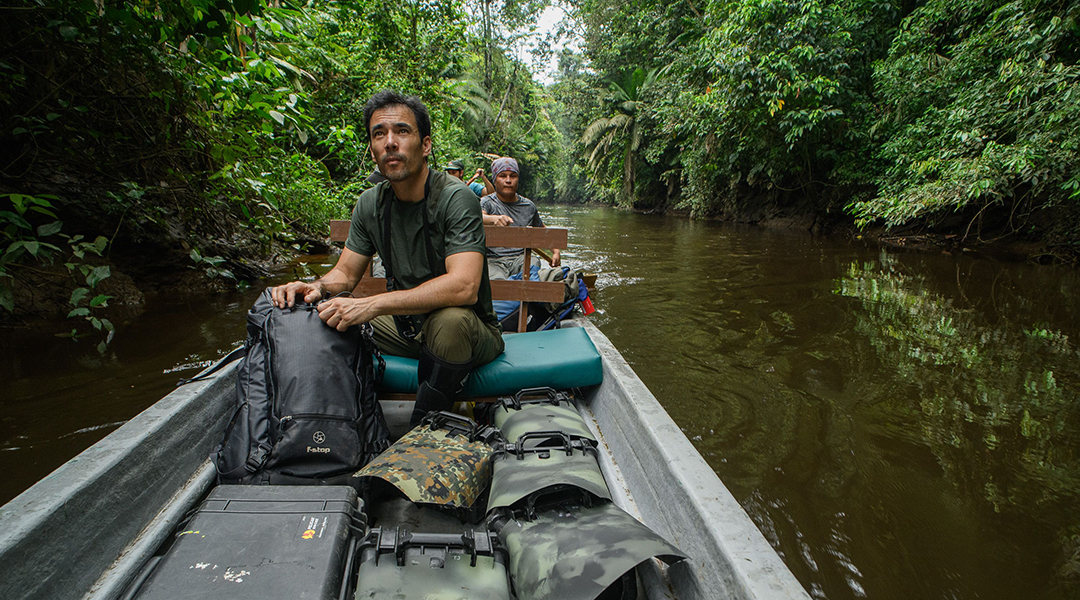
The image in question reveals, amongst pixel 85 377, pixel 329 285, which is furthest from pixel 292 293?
pixel 85 377

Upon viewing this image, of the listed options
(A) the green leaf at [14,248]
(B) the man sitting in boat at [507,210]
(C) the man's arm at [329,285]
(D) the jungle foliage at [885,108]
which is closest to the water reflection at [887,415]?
(B) the man sitting in boat at [507,210]

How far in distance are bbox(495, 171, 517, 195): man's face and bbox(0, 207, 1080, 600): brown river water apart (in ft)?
5.25

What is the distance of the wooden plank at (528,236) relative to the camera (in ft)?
9.96

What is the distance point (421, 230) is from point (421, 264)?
0.14 meters

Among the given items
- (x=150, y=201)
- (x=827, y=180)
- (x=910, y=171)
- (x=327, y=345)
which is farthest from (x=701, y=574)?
(x=827, y=180)

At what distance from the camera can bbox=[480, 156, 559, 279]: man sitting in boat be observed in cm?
460

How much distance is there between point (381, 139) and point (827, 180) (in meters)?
13.9

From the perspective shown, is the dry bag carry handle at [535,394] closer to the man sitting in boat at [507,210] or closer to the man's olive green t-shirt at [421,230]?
the man's olive green t-shirt at [421,230]

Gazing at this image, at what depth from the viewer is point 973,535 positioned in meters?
2.12

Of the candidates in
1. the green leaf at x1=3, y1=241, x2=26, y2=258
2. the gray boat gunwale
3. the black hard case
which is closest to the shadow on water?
the green leaf at x1=3, y1=241, x2=26, y2=258

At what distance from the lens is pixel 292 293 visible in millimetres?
1952

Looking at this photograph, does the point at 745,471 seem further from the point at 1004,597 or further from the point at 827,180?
the point at 827,180

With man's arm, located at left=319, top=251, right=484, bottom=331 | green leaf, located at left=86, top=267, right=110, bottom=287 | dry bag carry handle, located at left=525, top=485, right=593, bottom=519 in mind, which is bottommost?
dry bag carry handle, located at left=525, top=485, right=593, bottom=519

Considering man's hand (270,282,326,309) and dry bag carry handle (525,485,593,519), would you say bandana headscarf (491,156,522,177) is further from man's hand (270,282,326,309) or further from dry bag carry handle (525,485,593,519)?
dry bag carry handle (525,485,593,519)
